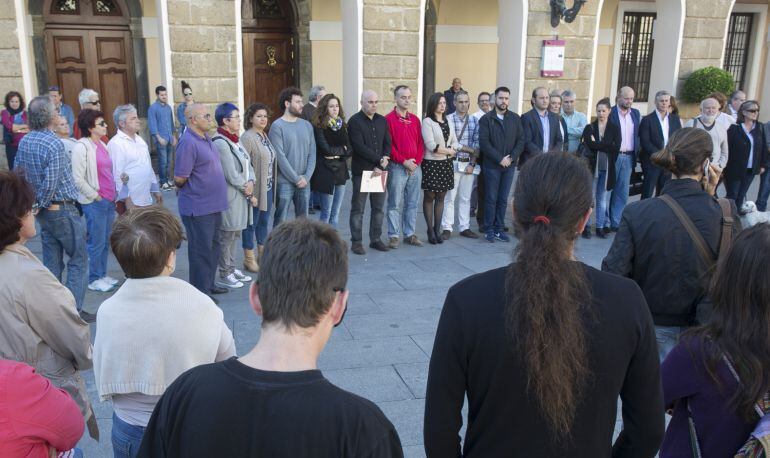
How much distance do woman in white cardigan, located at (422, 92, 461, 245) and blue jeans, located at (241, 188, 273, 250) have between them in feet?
6.53

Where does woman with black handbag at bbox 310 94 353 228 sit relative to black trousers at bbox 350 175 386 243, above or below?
above

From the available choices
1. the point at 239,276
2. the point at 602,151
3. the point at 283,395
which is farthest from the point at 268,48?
the point at 283,395

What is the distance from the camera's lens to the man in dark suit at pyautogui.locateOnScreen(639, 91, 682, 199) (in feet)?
26.3

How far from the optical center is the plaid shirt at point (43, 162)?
15.5 ft

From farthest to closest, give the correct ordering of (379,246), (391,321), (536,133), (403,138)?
(536,133), (379,246), (403,138), (391,321)

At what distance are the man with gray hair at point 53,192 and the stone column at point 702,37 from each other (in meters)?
11.3

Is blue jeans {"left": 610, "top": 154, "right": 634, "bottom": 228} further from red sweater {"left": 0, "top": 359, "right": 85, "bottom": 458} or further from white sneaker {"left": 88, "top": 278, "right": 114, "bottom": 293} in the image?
red sweater {"left": 0, "top": 359, "right": 85, "bottom": 458}

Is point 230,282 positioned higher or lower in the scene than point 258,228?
lower

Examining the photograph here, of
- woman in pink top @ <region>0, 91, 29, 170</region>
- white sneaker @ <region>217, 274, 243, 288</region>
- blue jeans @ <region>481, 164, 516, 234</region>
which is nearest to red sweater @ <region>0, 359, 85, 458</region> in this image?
white sneaker @ <region>217, 274, 243, 288</region>

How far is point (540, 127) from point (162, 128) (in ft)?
19.9

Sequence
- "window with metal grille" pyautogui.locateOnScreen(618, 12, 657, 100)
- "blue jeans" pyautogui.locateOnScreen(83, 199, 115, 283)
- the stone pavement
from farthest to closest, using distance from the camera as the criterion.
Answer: "window with metal grille" pyautogui.locateOnScreen(618, 12, 657, 100) < "blue jeans" pyautogui.locateOnScreen(83, 199, 115, 283) < the stone pavement

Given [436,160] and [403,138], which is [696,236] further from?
[436,160]

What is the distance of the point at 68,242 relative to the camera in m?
4.96

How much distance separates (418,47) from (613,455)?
9503 mm
